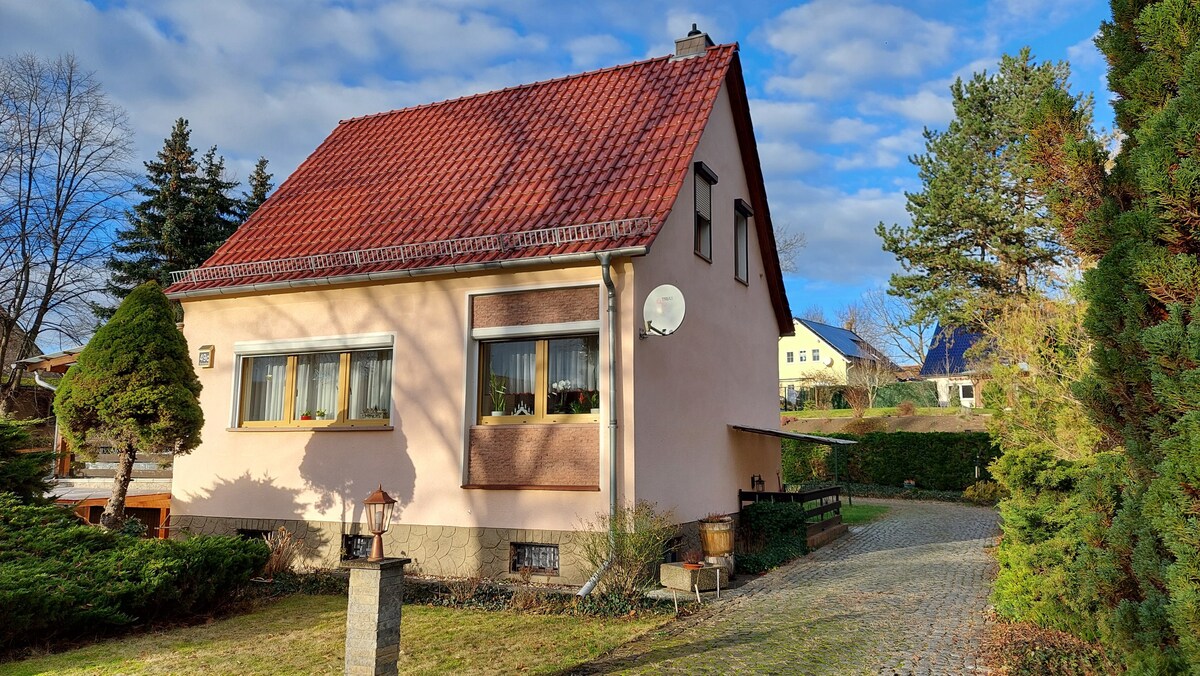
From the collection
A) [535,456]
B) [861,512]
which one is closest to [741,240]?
[535,456]

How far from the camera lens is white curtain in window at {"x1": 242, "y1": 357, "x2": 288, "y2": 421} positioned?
12.1m

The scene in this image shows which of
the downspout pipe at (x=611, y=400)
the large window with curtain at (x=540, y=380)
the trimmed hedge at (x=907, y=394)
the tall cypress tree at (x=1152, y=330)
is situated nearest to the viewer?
the tall cypress tree at (x=1152, y=330)

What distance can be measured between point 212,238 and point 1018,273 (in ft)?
97.7

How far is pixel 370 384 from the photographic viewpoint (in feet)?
37.5

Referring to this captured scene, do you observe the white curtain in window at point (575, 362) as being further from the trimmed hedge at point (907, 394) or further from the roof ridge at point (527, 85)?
the trimmed hedge at point (907, 394)

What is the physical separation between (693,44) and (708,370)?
19.4ft

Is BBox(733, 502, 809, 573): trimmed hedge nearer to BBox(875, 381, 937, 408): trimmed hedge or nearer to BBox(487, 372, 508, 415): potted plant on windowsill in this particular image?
BBox(487, 372, 508, 415): potted plant on windowsill

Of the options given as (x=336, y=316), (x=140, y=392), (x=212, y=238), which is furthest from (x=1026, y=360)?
(x=212, y=238)

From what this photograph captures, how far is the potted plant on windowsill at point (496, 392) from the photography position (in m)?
10.5

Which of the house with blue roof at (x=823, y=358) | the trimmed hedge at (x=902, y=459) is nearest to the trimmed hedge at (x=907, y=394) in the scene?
the house with blue roof at (x=823, y=358)

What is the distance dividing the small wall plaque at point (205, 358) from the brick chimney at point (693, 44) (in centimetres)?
929

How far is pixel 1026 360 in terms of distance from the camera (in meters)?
15.1

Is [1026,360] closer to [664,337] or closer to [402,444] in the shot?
[664,337]

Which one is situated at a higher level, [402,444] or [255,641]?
[402,444]
